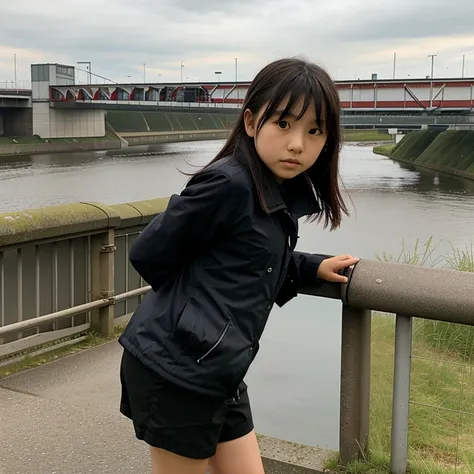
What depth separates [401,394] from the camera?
8.29ft

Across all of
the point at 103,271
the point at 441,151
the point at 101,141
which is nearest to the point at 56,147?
the point at 101,141

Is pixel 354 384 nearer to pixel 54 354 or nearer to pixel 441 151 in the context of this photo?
pixel 54 354

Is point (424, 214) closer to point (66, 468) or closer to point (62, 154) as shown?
point (66, 468)

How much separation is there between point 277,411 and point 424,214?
1002 inches

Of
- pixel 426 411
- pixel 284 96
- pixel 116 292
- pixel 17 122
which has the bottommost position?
pixel 116 292

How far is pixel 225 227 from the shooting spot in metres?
1.80

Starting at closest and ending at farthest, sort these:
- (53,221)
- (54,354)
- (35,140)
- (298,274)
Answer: (298,274), (53,221), (54,354), (35,140)

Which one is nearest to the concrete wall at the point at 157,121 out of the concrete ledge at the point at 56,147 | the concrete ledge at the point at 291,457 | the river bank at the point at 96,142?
the river bank at the point at 96,142

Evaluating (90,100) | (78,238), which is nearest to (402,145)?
(90,100)

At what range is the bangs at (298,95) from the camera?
71.8 inches

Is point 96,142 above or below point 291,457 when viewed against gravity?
above

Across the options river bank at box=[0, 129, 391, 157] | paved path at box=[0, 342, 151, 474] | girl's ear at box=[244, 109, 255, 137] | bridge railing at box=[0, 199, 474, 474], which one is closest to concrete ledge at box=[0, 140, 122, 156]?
river bank at box=[0, 129, 391, 157]

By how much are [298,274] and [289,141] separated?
1.68 feet

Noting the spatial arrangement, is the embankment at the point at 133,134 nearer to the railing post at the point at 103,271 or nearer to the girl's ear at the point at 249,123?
the railing post at the point at 103,271
